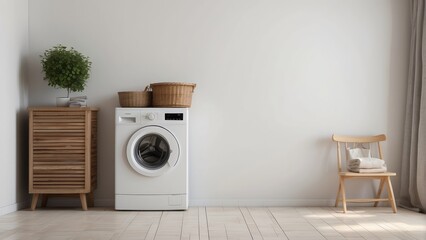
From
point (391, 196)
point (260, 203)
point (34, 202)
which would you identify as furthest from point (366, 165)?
point (34, 202)

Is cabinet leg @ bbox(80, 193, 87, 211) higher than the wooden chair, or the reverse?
the wooden chair

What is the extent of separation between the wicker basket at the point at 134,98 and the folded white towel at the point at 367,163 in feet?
6.18

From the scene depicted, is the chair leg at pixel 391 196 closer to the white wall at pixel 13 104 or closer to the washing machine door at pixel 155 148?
the washing machine door at pixel 155 148

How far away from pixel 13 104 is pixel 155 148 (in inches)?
50.1

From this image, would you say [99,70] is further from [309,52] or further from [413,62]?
[413,62]

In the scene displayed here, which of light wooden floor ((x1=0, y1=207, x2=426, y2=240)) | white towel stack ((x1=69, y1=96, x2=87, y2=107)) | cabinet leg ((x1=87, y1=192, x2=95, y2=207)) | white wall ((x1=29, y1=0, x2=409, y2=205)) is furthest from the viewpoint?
white wall ((x1=29, y1=0, x2=409, y2=205))

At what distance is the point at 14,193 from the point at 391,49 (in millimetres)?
3636

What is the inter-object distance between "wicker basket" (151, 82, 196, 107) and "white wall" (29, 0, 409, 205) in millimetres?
341

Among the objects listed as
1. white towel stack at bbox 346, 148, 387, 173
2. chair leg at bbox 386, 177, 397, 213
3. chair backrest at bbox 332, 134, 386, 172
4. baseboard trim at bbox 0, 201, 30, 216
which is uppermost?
chair backrest at bbox 332, 134, 386, 172

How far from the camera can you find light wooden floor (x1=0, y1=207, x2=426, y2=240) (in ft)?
13.3

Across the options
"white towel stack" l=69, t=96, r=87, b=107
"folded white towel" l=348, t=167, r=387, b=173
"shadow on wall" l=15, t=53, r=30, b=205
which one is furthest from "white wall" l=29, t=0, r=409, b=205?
"folded white towel" l=348, t=167, r=387, b=173

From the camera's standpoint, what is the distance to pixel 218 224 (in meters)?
4.52

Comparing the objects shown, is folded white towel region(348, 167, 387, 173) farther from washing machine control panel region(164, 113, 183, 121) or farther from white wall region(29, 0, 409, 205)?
washing machine control panel region(164, 113, 183, 121)

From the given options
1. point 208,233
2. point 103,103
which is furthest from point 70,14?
point 208,233
